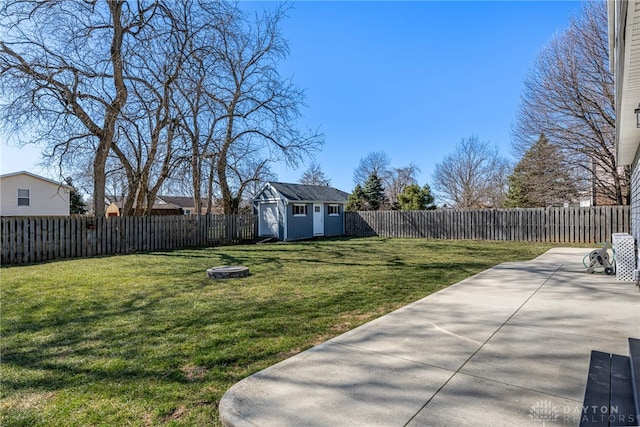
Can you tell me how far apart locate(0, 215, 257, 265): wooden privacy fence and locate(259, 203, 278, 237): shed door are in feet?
6.22

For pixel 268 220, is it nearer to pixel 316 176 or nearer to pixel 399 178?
pixel 316 176

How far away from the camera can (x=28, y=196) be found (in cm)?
2136

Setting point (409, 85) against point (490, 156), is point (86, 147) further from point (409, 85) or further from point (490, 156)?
point (490, 156)

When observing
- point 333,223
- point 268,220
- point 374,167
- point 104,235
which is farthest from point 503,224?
point 374,167

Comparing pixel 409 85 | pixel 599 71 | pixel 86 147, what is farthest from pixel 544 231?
pixel 86 147

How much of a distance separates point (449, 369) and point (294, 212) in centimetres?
1584

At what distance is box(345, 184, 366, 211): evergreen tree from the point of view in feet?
96.2

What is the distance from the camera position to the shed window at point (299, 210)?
18312 mm

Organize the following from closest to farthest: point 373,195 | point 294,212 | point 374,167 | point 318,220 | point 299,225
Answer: point 294,212, point 299,225, point 318,220, point 373,195, point 374,167

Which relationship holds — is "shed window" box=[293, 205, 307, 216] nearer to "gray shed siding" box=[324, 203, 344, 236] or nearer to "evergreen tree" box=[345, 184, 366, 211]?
"gray shed siding" box=[324, 203, 344, 236]

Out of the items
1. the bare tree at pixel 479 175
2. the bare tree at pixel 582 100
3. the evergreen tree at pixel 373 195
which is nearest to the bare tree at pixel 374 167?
the evergreen tree at pixel 373 195

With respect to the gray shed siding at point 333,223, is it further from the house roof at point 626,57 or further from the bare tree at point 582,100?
the house roof at point 626,57

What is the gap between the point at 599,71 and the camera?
14.1 m

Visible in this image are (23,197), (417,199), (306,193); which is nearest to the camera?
(306,193)
